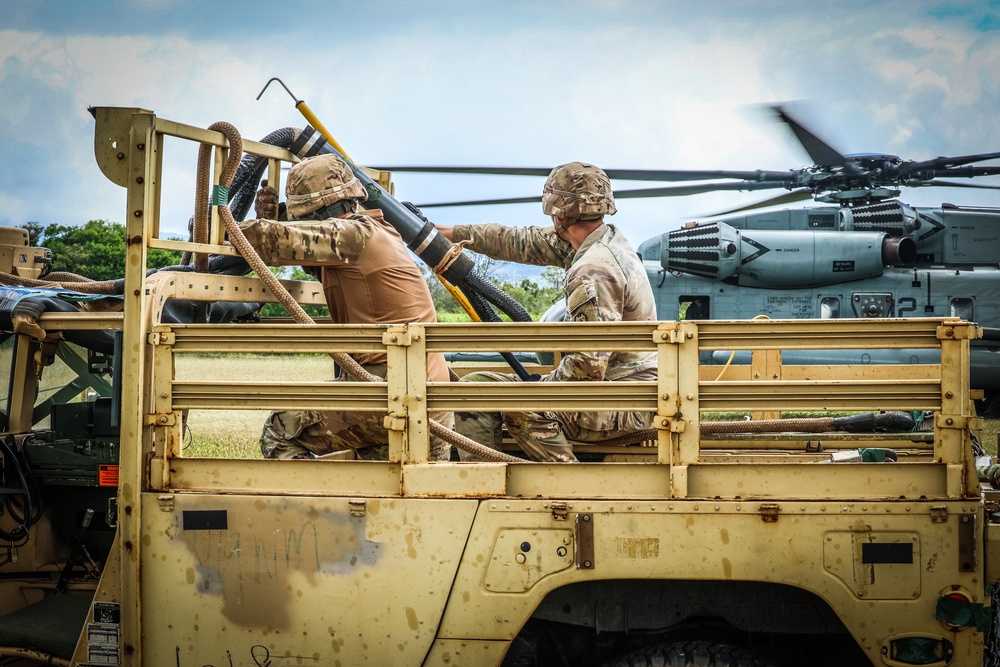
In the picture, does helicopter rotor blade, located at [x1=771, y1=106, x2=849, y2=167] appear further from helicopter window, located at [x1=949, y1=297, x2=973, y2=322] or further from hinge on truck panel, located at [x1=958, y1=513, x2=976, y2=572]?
hinge on truck panel, located at [x1=958, y1=513, x2=976, y2=572]

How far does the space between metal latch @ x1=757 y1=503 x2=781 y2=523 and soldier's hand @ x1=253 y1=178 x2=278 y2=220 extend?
2.32 meters

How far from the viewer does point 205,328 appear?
3.30 metres

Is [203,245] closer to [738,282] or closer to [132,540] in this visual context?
[132,540]

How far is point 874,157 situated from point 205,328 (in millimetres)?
12777

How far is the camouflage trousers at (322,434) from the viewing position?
3885 millimetres

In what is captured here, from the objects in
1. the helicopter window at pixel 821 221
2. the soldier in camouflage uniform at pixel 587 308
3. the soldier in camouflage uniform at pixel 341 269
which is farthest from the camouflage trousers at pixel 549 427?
the helicopter window at pixel 821 221

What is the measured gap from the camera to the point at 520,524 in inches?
124

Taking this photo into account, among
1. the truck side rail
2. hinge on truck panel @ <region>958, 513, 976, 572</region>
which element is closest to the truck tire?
the truck side rail

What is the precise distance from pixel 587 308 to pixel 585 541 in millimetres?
1080

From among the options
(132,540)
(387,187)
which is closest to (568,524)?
(132,540)

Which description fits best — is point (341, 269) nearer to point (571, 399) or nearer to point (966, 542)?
point (571, 399)

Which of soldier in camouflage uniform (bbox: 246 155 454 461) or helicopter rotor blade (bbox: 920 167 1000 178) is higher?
helicopter rotor blade (bbox: 920 167 1000 178)

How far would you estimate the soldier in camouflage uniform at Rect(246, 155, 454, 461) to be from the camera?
388 cm

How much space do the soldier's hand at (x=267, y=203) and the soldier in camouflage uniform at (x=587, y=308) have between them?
109cm
